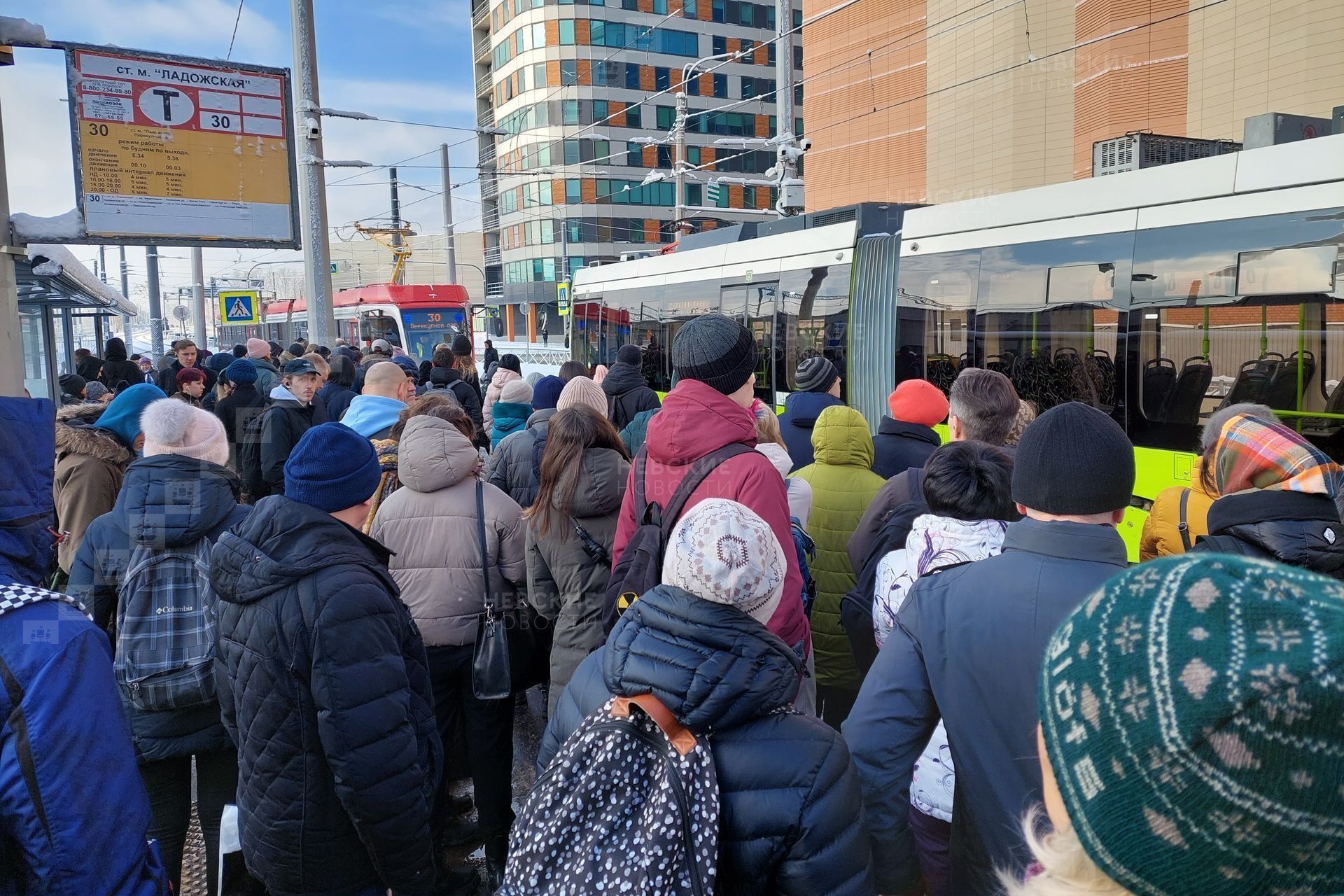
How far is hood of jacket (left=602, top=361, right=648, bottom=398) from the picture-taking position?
6887 millimetres

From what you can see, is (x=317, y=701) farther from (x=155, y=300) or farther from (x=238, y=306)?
(x=155, y=300)

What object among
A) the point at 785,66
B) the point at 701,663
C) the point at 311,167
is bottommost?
the point at 701,663

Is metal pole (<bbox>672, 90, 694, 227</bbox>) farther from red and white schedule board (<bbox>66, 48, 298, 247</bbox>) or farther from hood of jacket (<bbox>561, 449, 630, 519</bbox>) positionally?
hood of jacket (<bbox>561, 449, 630, 519</bbox>)

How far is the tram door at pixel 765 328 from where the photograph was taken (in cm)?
1138

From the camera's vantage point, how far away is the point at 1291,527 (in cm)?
272

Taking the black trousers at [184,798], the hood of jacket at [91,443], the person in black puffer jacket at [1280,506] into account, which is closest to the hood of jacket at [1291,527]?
the person in black puffer jacket at [1280,506]

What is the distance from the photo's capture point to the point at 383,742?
8.33 feet

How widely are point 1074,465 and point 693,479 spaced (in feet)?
4.29

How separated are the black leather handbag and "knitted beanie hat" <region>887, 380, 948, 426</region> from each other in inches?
92.4

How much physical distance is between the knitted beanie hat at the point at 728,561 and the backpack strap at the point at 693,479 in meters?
1.13

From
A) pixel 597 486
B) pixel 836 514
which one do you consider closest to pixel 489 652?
pixel 597 486

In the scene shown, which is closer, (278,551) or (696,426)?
(278,551)

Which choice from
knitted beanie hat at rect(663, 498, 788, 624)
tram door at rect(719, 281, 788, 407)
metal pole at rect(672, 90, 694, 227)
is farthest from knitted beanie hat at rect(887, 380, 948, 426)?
metal pole at rect(672, 90, 694, 227)

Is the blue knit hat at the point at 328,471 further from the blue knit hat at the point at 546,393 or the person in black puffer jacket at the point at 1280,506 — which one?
the blue knit hat at the point at 546,393
